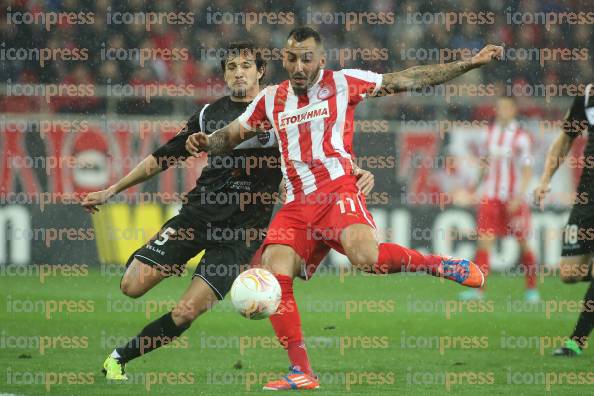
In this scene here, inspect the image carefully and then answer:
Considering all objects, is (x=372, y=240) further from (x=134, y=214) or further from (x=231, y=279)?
(x=134, y=214)

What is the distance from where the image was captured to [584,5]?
18.2 meters

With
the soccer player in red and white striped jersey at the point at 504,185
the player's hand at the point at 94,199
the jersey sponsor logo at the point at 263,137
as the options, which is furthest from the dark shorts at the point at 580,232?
the soccer player in red and white striped jersey at the point at 504,185

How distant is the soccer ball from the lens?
607cm

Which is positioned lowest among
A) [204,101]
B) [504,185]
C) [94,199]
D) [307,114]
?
[94,199]

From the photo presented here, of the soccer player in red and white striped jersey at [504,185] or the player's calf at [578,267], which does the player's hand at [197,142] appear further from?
the soccer player in red and white striped jersey at [504,185]

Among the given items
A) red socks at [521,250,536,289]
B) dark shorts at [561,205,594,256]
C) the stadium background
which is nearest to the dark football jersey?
dark shorts at [561,205,594,256]

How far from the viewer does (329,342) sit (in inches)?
352

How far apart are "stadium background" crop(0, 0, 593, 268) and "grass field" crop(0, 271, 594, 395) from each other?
92 centimetres

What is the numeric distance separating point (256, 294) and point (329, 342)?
2.98 m

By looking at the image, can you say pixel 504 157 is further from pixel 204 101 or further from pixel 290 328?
pixel 290 328

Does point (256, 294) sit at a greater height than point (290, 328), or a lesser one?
greater

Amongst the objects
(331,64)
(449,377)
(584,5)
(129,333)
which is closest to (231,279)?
(449,377)

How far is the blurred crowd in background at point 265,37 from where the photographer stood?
628 inches

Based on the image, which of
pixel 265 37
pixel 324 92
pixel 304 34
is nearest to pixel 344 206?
pixel 324 92
